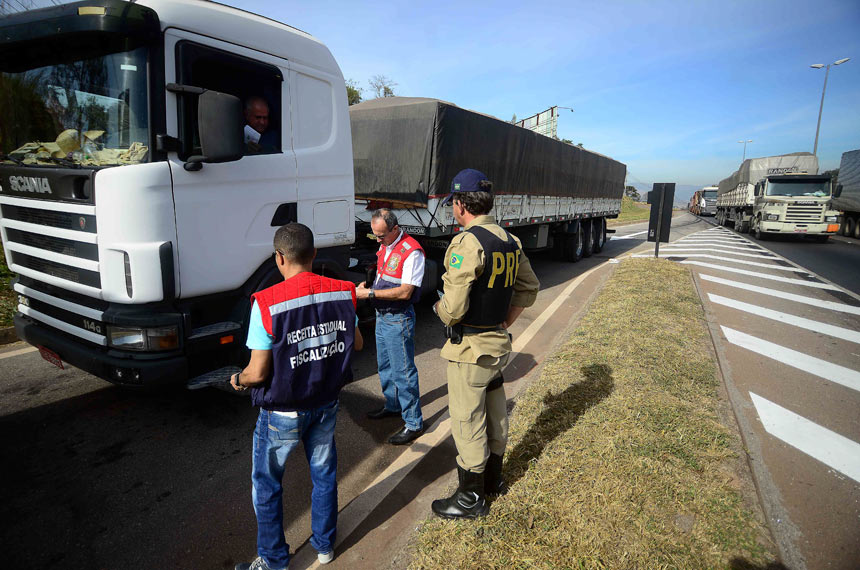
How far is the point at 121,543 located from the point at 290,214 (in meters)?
2.35

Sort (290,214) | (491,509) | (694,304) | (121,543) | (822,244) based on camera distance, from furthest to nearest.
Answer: (822,244), (694,304), (290,214), (491,509), (121,543)

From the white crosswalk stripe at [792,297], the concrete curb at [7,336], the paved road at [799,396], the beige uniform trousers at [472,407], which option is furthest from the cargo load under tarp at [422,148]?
the white crosswalk stripe at [792,297]

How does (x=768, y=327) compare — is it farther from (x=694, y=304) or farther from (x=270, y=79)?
(x=270, y=79)

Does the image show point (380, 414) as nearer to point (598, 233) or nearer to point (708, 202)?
point (598, 233)

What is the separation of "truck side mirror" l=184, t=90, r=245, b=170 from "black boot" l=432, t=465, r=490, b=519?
2.42 metres

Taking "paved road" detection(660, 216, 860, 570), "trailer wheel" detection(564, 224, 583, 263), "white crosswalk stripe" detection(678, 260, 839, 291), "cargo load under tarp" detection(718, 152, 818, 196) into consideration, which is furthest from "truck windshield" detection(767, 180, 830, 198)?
"trailer wheel" detection(564, 224, 583, 263)

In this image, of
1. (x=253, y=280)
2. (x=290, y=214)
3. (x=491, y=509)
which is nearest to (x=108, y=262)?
(x=253, y=280)

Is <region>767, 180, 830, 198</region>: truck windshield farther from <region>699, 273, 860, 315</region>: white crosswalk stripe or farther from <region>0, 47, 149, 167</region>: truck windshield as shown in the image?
<region>0, 47, 149, 167</region>: truck windshield

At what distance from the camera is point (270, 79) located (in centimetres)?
343

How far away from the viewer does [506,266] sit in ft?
7.80

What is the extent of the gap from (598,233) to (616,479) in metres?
12.7

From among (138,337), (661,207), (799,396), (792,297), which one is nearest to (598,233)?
(661,207)

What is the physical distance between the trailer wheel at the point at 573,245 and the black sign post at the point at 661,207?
182 centimetres

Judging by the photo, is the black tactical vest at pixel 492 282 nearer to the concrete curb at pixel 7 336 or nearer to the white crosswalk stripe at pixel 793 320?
the concrete curb at pixel 7 336
